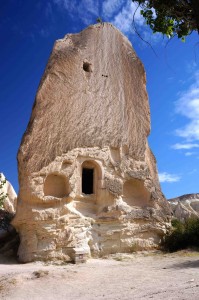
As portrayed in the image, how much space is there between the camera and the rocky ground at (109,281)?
21.9 ft

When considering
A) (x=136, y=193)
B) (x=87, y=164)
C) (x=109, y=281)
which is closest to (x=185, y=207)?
(x=136, y=193)

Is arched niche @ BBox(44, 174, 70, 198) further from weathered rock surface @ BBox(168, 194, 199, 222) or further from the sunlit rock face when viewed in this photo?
weathered rock surface @ BBox(168, 194, 199, 222)

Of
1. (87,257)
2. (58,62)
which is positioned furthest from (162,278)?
(58,62)

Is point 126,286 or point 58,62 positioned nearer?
point 126,286

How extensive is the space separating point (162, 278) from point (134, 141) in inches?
288

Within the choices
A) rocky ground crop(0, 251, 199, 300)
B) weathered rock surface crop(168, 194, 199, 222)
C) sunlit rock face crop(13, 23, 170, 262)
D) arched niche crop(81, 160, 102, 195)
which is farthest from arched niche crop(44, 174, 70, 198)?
weathered rock surface crop(168, 194, 199, 222)

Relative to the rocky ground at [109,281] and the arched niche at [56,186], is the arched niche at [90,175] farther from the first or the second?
the rocky ground at [109,281]

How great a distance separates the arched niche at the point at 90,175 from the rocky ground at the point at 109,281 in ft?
11.0

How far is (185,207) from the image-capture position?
25.0 meters

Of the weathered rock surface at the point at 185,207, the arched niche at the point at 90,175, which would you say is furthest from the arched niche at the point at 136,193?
the weathered rock surface at the point at 185,207

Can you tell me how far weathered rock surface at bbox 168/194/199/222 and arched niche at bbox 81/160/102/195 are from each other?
18.4ft

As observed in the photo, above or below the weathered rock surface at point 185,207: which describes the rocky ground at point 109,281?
below

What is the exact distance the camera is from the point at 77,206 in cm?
1234

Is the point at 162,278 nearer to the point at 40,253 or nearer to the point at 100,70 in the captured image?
the point at 40,253
